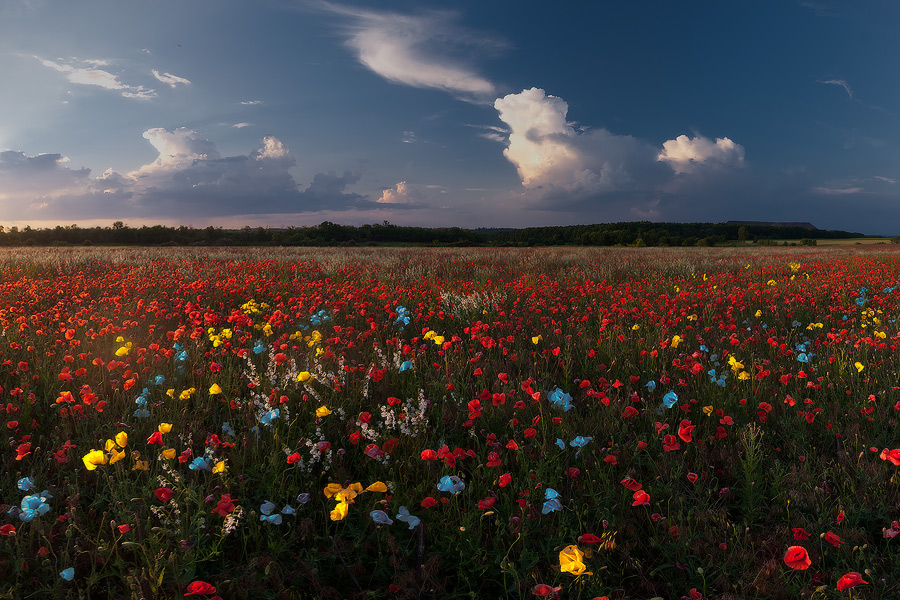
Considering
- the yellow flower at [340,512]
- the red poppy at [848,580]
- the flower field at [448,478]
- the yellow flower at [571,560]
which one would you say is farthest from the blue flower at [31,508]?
the red poppy at [848,580]

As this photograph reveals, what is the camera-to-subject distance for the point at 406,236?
68.5m

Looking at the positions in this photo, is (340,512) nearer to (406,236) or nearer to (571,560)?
(571,560)

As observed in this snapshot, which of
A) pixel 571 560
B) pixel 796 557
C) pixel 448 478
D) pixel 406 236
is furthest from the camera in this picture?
pixel 406 236

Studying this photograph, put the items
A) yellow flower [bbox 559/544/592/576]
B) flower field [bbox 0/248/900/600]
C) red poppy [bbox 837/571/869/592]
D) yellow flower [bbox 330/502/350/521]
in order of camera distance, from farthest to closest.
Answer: flower field [bbox 0/248/900/600], yellow flower [bbox 330/502/350/521], yellow flower [bbox 559/544/592/576], red poppy [bbox 837/571/869/592]

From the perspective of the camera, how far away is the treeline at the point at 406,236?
172ft

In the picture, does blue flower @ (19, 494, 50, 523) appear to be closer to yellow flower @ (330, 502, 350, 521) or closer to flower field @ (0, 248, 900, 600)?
flower field @ (0, 248, 900, 600)

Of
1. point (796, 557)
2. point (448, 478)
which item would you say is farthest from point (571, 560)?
point (796, 557)

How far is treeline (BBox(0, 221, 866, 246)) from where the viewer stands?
2064 inches

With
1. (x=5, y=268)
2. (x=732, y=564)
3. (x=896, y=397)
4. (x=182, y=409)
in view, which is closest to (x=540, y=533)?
(x=732, y=564)

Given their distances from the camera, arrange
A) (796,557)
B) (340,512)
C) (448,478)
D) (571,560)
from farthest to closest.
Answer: (448,478)
(340,512)
(571,560)
(796,557)

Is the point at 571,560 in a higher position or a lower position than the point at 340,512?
lower

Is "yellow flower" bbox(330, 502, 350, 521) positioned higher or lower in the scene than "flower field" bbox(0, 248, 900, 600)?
higher

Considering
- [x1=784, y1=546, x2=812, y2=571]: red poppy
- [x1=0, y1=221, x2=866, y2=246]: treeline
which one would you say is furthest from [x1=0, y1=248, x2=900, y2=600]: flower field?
[x1=0, y1=221, x2=866, y2=246]: treeline

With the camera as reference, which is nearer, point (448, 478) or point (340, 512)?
point (340, 512)
